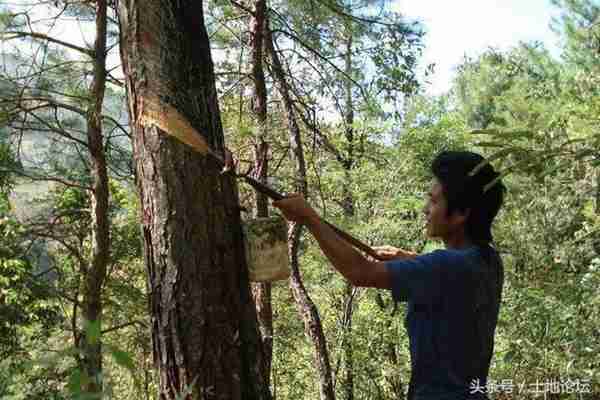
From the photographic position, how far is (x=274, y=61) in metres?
4.48

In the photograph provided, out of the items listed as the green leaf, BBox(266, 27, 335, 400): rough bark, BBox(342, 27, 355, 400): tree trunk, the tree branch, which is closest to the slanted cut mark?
the green leaf

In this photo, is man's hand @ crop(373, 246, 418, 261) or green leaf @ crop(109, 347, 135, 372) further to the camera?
man's hand @ crop(373, 246, 418, 261)

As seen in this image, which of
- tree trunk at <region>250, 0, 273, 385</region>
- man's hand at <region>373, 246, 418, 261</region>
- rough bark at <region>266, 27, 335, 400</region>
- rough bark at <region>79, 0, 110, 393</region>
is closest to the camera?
man's hand at <region>373, 246, 418, 261</region>

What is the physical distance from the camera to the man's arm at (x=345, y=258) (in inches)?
49.4

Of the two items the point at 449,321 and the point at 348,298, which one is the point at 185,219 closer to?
the point at 449,321

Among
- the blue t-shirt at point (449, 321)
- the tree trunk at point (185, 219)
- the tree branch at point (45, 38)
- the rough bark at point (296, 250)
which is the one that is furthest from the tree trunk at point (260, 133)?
the blue t-shirt at point (449, 321)

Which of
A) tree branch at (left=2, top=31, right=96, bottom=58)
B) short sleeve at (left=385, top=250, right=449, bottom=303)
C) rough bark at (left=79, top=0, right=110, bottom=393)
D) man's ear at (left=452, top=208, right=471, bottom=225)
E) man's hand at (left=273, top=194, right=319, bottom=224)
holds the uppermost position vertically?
tree branch at (left=2, top=31, right=96, bottom=58)

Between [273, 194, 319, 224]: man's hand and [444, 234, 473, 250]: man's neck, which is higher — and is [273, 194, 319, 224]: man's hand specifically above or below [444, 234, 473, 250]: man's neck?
above

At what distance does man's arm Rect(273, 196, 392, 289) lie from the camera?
1255 mm

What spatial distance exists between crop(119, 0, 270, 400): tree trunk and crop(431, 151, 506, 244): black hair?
0.52 metres

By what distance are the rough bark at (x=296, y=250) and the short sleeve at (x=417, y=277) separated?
8.43 ft

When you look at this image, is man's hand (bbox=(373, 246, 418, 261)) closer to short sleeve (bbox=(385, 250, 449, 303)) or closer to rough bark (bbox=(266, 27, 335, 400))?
short sleeve (bbox=(385, 250, 449, 303))

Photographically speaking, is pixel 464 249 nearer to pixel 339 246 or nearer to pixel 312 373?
pixel 339 246

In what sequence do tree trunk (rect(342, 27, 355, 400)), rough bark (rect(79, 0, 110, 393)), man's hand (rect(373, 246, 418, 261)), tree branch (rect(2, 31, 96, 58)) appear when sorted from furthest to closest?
tree trunk (rect(342, 27, 355, 400)), rough bark (rect(79, 0, 110, 393)), tree branch (rect(2, 31, 96, 58)), man's hand (rect(373, 246, 418, 261))
